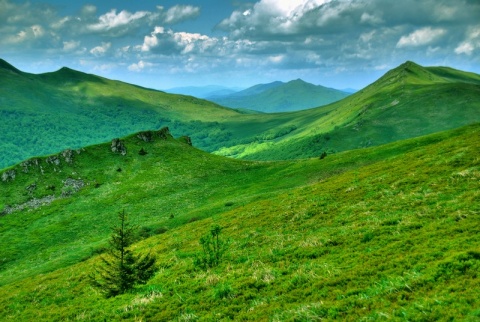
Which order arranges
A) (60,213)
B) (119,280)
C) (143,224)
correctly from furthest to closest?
(60,213) → (143,224) → (119,280)

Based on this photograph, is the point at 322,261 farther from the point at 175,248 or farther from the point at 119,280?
the point at 175,248

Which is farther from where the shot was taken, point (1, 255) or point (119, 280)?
point (1, 255)

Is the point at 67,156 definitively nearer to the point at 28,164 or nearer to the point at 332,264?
the point at 28,164

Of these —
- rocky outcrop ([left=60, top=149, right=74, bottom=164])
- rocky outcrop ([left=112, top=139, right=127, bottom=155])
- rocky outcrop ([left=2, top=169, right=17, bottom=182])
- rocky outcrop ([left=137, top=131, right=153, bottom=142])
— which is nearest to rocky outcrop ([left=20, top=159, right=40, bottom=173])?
rocky outcrop ([left=2, top=169, right=17, bottom=182])

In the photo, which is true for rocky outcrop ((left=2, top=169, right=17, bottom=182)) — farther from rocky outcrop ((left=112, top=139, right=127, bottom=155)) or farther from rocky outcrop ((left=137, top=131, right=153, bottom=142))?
rocky outcrop ((left=137, top=131, right=153, bottom=142))

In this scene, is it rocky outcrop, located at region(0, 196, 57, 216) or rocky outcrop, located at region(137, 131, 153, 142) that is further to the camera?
rocky outcrop, located at region(137, 131, 153, 142)

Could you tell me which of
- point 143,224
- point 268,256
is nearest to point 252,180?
point 143,224

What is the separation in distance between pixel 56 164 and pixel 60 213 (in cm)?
2028

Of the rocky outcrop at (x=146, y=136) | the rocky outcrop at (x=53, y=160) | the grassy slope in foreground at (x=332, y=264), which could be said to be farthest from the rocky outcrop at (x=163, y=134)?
the grassy slope in foreground at (x=332, y=264)

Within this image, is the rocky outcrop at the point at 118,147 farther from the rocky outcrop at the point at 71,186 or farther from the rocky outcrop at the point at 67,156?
the rocky outcrop at the point at 71,186

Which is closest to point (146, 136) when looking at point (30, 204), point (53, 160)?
point (53, 160)

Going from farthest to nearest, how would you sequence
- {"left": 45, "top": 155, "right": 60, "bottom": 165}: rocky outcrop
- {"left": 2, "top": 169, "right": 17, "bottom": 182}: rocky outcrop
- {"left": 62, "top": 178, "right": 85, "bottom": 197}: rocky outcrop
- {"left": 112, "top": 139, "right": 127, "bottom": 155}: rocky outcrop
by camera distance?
{"left": 112, "top": 139, "right": 127, "bottom": 155}: rocky outcrop
{"left": 45, "top": 155, "right": 60, "bottom": 165}: rocky outcrop
{"left": 62, "top": 178, "right": 85, "bottom": 197}: rocky outcrop
{"left": 2, "top": 169, "right": 17, "bottom": 182}: rocky outcrop

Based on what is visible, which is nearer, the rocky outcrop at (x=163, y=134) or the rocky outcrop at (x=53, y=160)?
the rocky outcrop at (x=53, y=160)

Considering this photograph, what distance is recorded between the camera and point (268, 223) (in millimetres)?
31641
